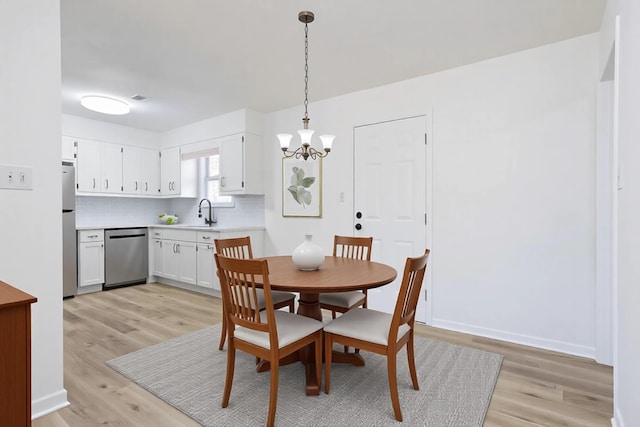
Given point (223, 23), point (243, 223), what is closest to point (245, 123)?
point (243, 223)

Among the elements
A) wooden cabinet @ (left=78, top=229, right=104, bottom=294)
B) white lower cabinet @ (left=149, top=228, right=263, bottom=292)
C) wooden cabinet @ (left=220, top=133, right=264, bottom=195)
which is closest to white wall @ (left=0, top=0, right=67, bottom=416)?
white lower cabinet @ (left=149, top=228, right=263, bottom=292)

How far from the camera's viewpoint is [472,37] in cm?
263

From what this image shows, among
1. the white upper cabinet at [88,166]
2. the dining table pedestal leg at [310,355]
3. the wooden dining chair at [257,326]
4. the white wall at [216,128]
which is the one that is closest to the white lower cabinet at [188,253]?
the white upper cabinet at [88,166]

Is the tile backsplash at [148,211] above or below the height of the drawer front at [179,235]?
above

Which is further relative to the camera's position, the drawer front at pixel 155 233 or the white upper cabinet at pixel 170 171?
the white upper cabinet at pixel 170 171

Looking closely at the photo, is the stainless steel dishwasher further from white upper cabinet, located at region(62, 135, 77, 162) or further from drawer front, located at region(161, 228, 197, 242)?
white upper cabinet, located at region(62, 135, 77, 162)

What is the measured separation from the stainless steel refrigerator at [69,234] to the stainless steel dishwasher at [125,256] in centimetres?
42

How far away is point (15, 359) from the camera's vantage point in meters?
1.17

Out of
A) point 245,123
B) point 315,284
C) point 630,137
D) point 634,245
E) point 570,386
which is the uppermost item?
point 245,123

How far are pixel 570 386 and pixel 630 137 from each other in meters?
1.64

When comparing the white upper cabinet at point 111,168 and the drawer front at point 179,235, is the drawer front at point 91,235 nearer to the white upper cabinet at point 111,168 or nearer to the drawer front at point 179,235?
the white upper cabinet at point 111,168

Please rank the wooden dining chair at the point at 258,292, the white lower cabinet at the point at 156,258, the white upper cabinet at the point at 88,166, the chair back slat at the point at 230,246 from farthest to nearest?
the white lower cabinet at the point at 156,258, the white upper cabinet at the point at 88,166, the chair back slat at the point at 230,246, the wooden dining chair at the point at 258,292

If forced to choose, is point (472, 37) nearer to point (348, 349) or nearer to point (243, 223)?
point (348, 349)

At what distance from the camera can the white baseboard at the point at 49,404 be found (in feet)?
6.00
